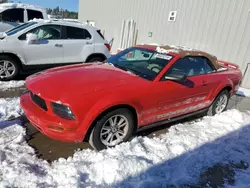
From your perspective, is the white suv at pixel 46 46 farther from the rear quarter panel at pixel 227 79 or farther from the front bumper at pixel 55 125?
the rear quarter panel at pixel 227 79

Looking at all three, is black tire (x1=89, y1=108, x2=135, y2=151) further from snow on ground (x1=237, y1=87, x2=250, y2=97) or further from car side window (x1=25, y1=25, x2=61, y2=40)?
snow on ground (x1=237, y1=87, x2=250, y2=97)

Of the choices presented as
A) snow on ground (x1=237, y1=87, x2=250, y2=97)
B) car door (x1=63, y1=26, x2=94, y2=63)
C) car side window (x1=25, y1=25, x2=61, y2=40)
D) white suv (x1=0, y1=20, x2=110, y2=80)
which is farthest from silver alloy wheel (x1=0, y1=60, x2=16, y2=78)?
snow on ground (x1=237, y1=87, x2=250, y2=97)

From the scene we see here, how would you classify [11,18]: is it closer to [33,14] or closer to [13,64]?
[33,14]

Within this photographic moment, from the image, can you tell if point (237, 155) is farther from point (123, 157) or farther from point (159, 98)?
point (123, 157)

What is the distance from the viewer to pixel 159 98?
3543 mm

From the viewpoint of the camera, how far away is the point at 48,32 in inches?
253

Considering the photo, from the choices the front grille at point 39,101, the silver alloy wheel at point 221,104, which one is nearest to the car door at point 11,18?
the front grille at point 39,101

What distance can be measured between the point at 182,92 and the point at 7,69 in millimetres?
4581

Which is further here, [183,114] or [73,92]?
[183,114]

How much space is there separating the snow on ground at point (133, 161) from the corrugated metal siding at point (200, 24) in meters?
4.50

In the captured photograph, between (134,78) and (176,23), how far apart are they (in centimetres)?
661

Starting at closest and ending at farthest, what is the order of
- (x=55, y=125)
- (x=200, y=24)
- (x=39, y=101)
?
(x=55, y=125)
(x=39, y=101)
(x=200, y=24)

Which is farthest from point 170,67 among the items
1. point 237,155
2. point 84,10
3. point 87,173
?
point 84,10

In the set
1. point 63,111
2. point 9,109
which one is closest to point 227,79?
Result: point 63,111
